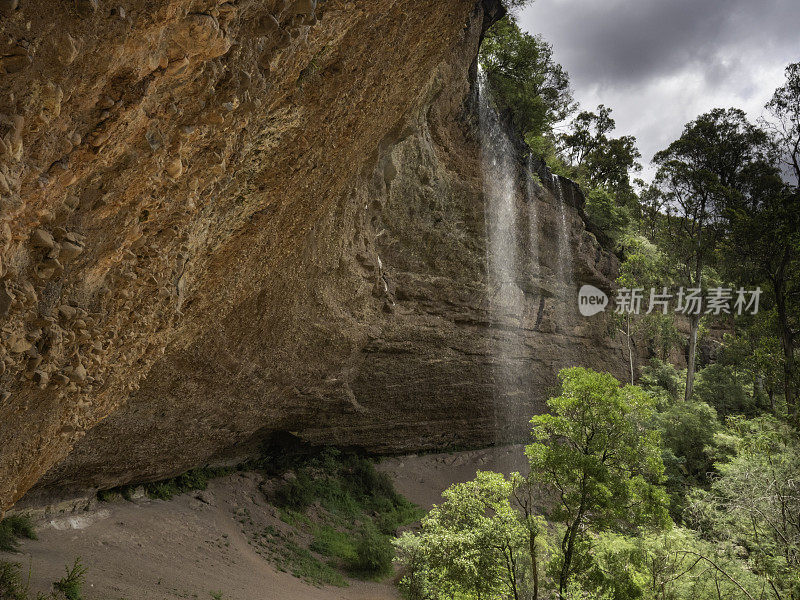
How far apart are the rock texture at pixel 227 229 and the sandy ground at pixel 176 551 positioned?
105cm

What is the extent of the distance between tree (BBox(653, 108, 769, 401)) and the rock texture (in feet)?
33.6

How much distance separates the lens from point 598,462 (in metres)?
7.84

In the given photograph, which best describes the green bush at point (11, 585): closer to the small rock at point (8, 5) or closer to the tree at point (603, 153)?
the small rock at point (8, 5)

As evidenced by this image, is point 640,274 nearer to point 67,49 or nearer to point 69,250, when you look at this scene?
point 69,250

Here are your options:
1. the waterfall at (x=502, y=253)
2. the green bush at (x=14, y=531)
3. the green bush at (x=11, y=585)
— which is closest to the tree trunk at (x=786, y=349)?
the waterfall at (x=502, y=253)

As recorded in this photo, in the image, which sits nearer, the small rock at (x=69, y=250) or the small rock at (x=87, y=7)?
the small rock at (x=87, y=7)

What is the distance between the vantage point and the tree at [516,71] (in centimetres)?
1936

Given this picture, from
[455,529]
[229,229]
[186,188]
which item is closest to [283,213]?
[229,229]

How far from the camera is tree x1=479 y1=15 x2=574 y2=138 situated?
63.5 feet

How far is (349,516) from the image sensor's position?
16.8m

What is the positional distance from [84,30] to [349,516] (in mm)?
16834

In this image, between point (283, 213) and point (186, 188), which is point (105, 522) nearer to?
point (283, 213)

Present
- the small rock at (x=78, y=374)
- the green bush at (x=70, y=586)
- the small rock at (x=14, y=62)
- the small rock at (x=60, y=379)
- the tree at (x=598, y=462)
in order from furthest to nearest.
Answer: the tree at (x=598, y=462) < the green bush at (x=70, y=586) < the small rock at (x=78, y=374) < the small rock at (x=60, y=379) < the small rock at (x=14, y=62)

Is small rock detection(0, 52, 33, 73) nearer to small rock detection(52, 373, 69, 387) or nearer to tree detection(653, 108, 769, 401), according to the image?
small rock detection(52, 373, 69, 387)
